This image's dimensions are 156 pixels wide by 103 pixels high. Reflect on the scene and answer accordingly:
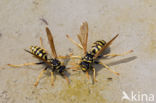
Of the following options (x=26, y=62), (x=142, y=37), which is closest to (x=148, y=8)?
(x=142, y=37)

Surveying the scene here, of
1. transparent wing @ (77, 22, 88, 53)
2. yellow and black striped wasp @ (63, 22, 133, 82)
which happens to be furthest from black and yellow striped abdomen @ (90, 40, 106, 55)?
transparent wing @ (77, 22, 88, 53)

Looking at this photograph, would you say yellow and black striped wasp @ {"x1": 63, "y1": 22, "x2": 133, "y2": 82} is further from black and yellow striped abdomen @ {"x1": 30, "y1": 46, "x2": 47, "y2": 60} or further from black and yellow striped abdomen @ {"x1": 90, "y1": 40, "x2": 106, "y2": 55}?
black and yellow striped abdomen @ {"x1": 30, "y1": 46, "x2": 47, "y2": 60}

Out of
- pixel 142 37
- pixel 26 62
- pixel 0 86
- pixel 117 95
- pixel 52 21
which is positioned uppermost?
pixel 52 21

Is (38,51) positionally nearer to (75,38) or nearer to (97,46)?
(75,38)

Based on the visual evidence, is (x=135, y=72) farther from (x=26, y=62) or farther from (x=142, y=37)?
(x=26, y=62)
